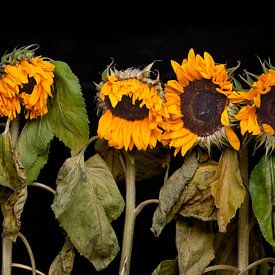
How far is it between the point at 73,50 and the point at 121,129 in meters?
0.38

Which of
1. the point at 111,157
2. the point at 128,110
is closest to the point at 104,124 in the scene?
the point at 128,110

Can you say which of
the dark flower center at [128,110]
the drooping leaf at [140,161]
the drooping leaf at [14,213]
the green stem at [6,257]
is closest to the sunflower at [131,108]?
the dark flower center at [128,110]

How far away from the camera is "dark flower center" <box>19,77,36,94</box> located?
2.05 metres

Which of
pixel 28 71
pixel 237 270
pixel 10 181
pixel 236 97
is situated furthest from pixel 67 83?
pixel 237 270

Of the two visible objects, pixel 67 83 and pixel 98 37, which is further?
pixel 98 37

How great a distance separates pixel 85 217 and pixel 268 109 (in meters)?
0.42

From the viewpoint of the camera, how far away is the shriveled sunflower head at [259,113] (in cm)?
192

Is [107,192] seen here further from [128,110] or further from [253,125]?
[253,125]

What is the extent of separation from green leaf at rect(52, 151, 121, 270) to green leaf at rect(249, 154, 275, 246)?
29cm

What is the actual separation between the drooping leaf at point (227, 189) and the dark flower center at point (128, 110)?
18cm

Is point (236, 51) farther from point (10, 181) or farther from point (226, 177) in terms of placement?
point (10, 181)

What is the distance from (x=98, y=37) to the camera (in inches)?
91.2

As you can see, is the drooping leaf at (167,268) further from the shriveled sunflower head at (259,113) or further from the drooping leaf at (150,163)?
the shriveled sunflower head at (259,113)

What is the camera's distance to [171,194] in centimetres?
201
